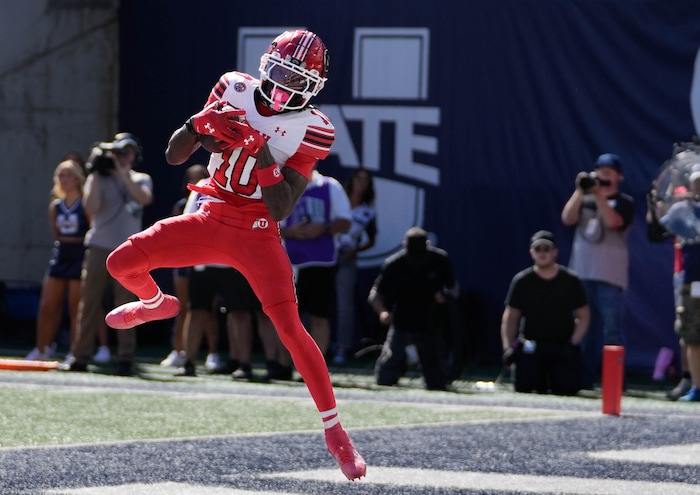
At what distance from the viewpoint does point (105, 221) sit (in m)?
12.3

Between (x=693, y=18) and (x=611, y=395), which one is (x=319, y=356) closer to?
(x=611, y=395)

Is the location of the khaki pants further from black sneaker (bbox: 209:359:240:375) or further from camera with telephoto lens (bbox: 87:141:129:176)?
black sneaker (bbox: 209:359:240:375)

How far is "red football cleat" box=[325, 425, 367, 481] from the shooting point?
6.24 m

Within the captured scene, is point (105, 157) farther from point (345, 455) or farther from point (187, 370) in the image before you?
point (345, 455)

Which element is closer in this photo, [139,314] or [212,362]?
[139,314]

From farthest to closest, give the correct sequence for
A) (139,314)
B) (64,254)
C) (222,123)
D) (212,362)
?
(64,254) → (212,362) → (139,314) → (222,123)

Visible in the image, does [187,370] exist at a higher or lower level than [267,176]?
lower

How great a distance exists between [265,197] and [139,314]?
3.27 feet

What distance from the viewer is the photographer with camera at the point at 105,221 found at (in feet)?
40.3

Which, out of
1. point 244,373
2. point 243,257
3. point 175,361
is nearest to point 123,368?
point 244,373

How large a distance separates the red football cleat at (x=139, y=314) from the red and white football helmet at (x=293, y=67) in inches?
43.2

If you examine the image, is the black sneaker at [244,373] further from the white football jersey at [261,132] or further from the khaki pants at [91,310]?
the white football jersey at [261,132]

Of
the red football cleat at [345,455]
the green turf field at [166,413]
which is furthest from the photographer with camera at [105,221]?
the red football cleat at [345,455]

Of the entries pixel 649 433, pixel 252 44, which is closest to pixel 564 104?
pixel 252 44
